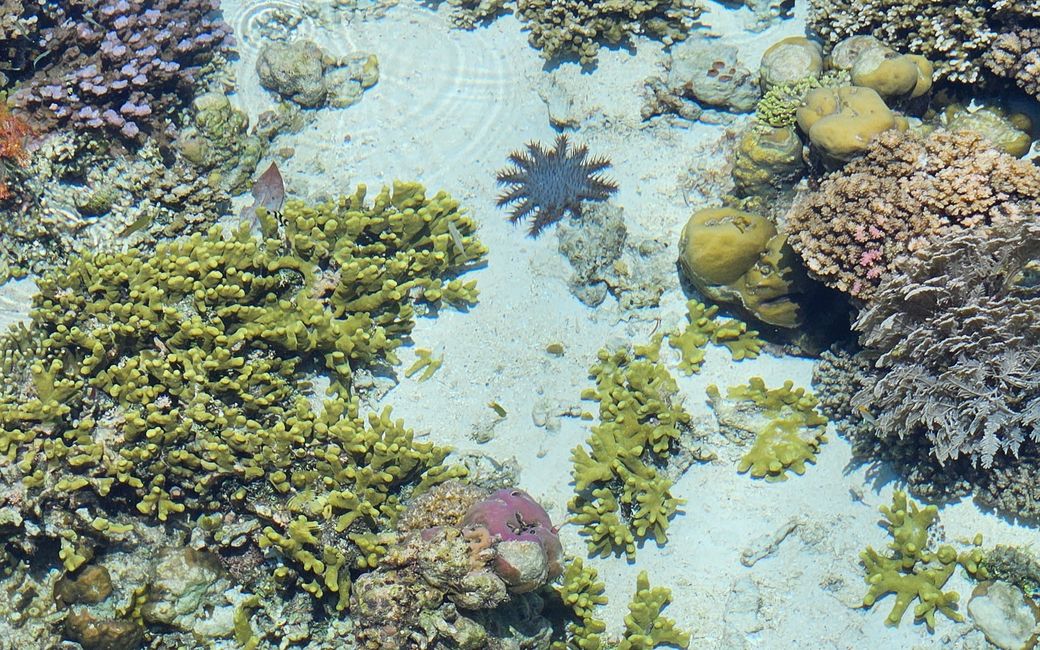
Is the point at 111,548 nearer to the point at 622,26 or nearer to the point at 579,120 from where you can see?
the point at 579,120

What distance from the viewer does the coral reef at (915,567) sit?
5.30 m

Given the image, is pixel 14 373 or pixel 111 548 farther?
pixel 14 373

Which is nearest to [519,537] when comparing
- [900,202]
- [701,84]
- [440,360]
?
[440,360]

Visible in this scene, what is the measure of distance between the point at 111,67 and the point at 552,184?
4205mm

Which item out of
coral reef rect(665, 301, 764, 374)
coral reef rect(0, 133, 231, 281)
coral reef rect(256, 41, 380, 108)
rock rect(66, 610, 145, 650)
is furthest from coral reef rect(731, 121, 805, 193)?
rock rect(66, 610, 145, 650)

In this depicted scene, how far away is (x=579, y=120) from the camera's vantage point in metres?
7.49

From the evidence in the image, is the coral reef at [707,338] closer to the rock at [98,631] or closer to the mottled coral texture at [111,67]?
the rock at [98,631]

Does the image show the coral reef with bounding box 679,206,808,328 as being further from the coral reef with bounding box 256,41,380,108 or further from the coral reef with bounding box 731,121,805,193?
the coral reef with bounding box 256,41,380,108

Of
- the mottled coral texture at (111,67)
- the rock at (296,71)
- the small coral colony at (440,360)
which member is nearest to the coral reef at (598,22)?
the small coral colony at (440,360)

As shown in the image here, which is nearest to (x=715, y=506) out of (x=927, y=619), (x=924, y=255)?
(x=927, y=619)

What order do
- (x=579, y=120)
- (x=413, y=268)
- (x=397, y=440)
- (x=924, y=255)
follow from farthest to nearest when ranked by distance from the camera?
(x=579, y=120), (x=413, y=268), (x=397, y=440), (x=924, y=255)

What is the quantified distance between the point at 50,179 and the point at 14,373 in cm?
205

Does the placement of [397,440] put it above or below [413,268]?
below

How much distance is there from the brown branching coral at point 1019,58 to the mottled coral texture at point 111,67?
271 inches
